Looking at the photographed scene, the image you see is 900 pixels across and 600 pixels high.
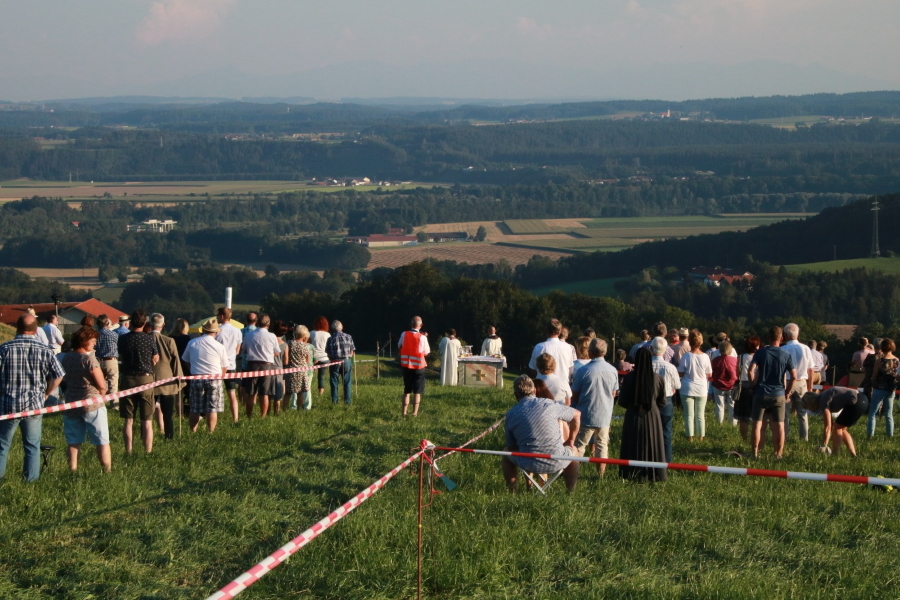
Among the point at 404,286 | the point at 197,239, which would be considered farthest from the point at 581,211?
the point at 404,286

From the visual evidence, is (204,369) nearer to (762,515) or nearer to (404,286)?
(762,515)

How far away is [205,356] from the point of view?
12125 millimetres

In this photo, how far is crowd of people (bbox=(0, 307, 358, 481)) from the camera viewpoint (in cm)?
884

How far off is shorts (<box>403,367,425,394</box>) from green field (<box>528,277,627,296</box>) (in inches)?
3142

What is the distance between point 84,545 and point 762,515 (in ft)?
16.3

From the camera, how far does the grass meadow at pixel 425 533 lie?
6371 millimetres

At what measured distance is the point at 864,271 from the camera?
9038cm

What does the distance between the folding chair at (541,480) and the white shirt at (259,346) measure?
18.1 feet

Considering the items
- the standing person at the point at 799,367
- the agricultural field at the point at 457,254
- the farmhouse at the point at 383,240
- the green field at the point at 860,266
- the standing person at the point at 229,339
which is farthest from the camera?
the farmhouse at the point at 383,240

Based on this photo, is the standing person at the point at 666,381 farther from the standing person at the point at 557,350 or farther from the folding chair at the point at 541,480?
the folding chair at the point at 541,480

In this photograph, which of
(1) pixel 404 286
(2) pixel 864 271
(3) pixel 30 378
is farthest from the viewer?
(2) pixel 864 271

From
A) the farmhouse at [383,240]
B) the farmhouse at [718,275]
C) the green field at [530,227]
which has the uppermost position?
the farmhouse at [718,275]

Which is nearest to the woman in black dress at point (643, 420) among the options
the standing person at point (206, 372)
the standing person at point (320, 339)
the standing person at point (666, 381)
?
the standing person at point (666, 381)

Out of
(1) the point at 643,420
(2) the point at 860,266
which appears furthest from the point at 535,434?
(2) the point at 860,266
